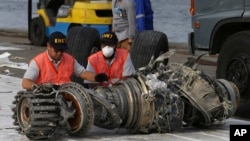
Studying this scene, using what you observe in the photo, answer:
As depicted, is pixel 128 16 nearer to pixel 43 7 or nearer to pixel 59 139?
pixel 59 139

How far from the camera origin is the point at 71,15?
768 inches

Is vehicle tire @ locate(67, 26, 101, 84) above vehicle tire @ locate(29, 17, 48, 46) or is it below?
above

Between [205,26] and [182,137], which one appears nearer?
[182,137]

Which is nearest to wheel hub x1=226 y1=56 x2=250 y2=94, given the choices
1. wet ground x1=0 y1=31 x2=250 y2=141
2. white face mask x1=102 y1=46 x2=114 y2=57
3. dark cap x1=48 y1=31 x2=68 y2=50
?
wet ground x1=0 y1=31 x2=250 y2=141

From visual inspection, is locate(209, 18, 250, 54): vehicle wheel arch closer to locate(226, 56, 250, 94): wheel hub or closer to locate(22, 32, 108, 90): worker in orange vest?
locate(226, 56, 250, 94): wheel hub

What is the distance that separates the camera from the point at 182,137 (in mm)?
8758

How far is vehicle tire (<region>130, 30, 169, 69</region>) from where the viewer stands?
1145cm

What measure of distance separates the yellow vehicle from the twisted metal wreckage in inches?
375

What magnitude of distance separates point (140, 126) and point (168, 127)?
303mm

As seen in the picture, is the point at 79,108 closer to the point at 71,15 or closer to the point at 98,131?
the point at 98,131

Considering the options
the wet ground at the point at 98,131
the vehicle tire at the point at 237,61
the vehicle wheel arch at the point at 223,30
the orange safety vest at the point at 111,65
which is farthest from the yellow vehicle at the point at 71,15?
the orange safety vest at the point at 111,65

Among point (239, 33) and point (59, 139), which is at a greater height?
point (239, 33)

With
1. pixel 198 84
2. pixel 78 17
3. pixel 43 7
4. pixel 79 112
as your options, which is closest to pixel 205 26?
pixel 198 84

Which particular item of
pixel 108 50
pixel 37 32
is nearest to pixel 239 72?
pixel 108 50
